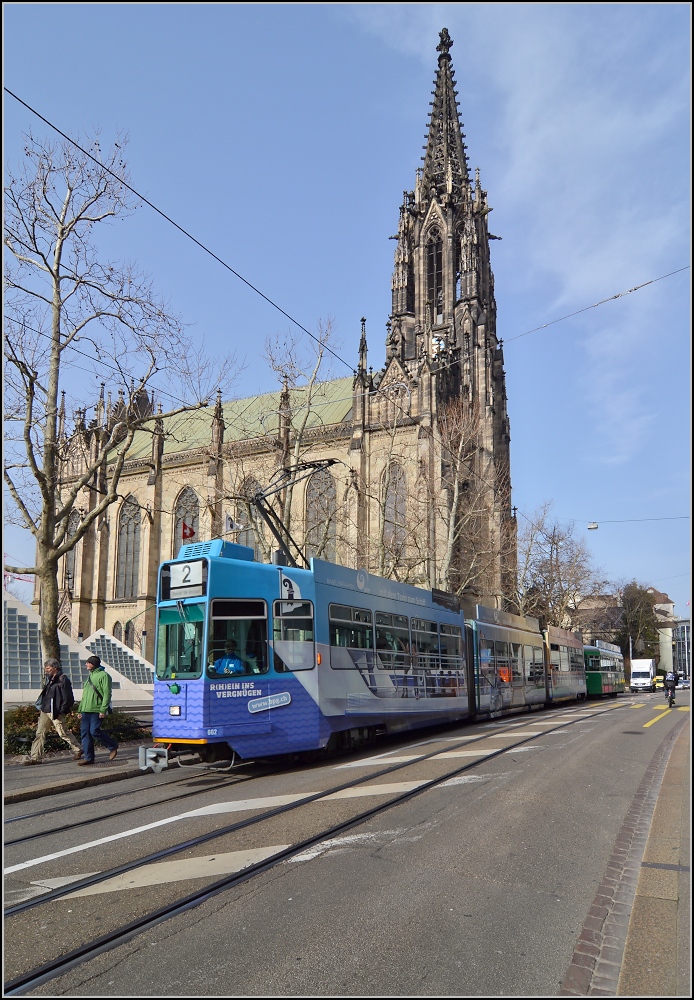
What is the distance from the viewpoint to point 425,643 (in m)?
16.1

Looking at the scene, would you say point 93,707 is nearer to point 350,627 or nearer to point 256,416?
point 350,627

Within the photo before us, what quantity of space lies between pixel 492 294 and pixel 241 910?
196 feet

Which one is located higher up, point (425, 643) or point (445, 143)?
point (445, 143)

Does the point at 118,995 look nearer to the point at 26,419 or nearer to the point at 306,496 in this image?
the point at 26,419

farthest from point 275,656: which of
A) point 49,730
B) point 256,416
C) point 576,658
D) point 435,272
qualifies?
point 435,272

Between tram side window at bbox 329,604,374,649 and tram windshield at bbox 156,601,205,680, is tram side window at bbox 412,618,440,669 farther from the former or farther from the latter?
tram windshield at bbox 156,601,205,680

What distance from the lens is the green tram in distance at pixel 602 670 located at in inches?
1531

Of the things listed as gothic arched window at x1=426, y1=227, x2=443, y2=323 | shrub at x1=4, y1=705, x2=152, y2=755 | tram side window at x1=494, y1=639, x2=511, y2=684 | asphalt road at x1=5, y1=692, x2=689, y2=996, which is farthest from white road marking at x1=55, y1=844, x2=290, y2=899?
gothic arched window at x1=426, y1=227, x2=443, y2=323

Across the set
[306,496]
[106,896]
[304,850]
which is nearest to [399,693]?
[304,850]

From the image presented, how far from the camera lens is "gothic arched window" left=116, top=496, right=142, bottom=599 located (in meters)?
54.8

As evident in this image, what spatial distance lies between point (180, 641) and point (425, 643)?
682 centimetres

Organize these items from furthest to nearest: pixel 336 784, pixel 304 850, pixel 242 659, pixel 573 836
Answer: pixel 242 659
pixel 336 784
pixel 573 836
pixel 304 850

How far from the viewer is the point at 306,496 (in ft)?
151

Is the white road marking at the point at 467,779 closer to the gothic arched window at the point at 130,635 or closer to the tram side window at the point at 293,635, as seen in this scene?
the tram side window at the point at 293,635
